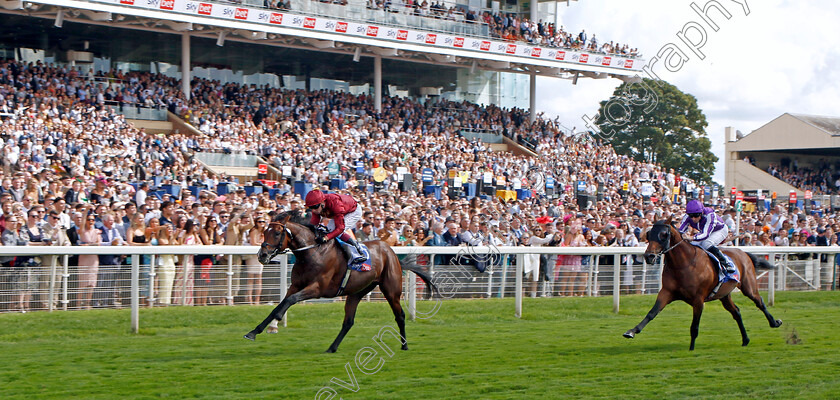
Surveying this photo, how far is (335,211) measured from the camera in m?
7.25

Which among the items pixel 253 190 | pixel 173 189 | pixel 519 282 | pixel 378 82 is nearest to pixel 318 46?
pixel 378 82

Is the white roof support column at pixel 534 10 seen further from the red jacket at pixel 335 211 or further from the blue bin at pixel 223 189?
the red jacket at pixel 335 211

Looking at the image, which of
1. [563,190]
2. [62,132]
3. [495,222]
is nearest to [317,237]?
[495,222]

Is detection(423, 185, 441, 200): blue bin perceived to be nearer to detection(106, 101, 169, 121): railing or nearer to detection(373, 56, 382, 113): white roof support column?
detection(106, 101, 169, 121): railing

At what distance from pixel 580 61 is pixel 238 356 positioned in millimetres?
27300

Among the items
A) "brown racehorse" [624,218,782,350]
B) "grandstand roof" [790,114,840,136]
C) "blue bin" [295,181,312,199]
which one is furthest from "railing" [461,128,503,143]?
"brown racehorse" [624,218,782,350]

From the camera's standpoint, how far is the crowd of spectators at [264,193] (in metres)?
9.28

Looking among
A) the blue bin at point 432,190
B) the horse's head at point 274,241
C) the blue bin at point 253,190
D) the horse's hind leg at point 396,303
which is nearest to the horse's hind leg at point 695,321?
the horse's hind leg at point 396,303

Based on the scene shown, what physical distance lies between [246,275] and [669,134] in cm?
3927

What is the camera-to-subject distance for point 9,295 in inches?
307

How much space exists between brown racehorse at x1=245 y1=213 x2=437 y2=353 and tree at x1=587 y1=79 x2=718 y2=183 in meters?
31.9

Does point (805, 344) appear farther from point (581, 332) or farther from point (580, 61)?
point (580, 61)

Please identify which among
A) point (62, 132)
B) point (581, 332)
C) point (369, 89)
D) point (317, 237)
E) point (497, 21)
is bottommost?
point (581, 332)

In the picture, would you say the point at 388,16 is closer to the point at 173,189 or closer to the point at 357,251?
the point at 173,189
